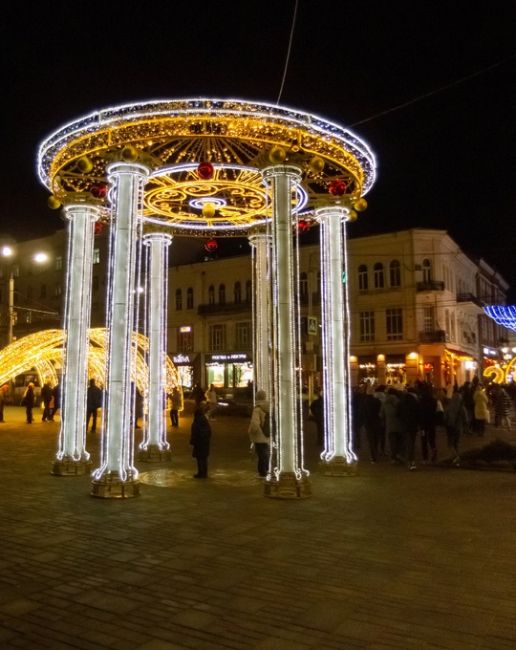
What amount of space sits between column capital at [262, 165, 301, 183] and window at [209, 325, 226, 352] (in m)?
39.5

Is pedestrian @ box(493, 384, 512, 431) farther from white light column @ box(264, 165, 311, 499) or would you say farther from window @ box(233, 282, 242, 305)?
window @ box(233, 282, 242, 305)

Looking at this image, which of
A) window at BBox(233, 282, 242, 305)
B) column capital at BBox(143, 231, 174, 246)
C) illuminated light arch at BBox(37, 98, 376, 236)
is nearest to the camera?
illuminated light arch at BBox(37, 98, 376, 236)

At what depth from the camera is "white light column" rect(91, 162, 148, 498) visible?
30.5ft

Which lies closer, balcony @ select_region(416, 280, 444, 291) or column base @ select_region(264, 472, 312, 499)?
column base @ select_region(264, 472, 312, 499)

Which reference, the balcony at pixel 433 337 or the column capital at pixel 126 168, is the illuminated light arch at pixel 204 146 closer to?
the column capital at pixel 126 168

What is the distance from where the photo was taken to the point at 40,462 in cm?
1305

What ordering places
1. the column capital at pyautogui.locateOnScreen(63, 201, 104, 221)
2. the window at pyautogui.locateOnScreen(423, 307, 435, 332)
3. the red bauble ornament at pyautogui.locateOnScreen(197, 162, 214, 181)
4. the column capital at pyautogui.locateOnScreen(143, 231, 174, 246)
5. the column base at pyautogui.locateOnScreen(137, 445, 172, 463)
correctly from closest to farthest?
1. the red bauble ornament at pyautogui.locateOnScreen(197, 162, 214, 181)
2. the column capital at pyautogui.locateOnScreen(63, 201, 104, 221)
3. the column base at pyautogui.locateOnScreen(137, 445, 172, 463)
4. the column capital at pyautogui.locateOnScreen(143, 231, 174, 246)
5. the window at pyautogui.locateOnScreen(423, 307, 435, 332)

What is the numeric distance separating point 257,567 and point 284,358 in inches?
162

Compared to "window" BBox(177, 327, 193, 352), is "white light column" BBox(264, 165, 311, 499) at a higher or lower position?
lower

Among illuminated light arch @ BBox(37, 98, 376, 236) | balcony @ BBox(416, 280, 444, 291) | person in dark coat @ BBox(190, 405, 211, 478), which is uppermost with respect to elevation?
balcony @ BBox(416, 280, 444, 291)

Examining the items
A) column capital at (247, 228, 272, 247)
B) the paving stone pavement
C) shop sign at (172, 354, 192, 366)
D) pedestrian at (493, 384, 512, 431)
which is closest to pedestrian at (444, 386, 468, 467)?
the paving stone pavement

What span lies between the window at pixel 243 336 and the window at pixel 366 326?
345 inches

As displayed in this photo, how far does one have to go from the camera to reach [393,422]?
42.0 feet

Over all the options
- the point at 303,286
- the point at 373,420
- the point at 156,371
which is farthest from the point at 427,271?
the point at 156,371
